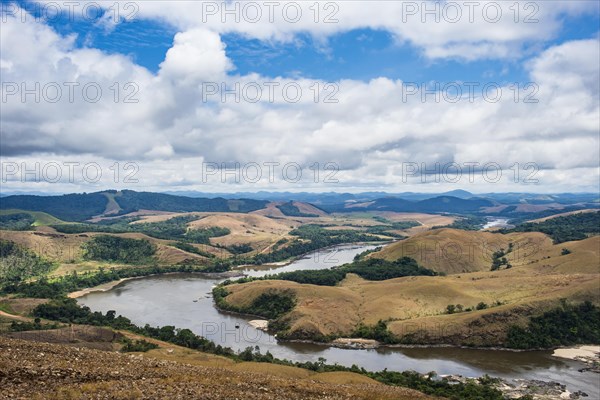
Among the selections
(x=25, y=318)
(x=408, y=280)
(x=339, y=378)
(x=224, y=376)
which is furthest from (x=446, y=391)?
(x=25, y=318)

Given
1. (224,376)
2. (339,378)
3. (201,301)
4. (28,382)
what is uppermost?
(28,382)

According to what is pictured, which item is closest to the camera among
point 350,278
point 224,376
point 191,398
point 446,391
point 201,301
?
point 191,398

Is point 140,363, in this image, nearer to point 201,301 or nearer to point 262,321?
point 262,321

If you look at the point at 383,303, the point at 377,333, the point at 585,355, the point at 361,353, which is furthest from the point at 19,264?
the point at 585,355

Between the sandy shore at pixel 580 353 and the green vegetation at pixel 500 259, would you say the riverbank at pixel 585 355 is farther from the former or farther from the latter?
the green vegetation at pixel 500 259

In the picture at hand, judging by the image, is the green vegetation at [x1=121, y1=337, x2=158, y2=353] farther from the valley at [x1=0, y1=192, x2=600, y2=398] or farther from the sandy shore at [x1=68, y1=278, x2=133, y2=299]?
the sandy shore at [x1=68, y1=278, x2=133, y2=299]

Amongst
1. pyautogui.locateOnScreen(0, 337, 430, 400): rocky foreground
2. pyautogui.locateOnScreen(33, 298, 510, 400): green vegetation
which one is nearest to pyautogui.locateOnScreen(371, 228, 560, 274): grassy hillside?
pyautogui.locateOnScreen(33, 298, 510, 400): green vegetation

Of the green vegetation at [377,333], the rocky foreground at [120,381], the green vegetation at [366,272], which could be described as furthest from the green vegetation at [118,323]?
the green vegetation at [366,272]
